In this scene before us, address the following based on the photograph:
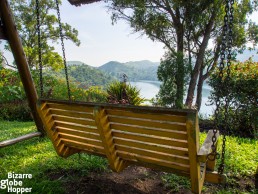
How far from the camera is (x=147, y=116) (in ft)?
6.82

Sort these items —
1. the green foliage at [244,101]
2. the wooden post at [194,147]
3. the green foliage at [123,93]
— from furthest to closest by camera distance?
the green foliage at [123,93], the green foliage at [244,101], the wooden post at [194,147]

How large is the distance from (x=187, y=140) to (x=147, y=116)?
39cm

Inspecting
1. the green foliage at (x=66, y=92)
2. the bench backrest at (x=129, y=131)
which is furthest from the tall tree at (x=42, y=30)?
the bench backrest at (x=129, y=131)

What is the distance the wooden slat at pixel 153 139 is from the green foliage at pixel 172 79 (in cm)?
802

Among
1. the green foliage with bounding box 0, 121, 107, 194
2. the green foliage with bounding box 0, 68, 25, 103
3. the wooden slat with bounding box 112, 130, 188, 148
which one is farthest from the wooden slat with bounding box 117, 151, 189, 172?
the green foliage with bounding box 0, 68, 25, 103

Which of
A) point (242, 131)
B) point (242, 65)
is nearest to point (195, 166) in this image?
point (242, 131)

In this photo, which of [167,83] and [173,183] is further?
[167,83]

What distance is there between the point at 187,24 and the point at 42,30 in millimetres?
13371

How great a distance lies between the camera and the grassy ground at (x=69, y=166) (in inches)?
112

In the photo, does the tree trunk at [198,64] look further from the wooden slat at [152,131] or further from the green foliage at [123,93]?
the wooden slat at [152,131]

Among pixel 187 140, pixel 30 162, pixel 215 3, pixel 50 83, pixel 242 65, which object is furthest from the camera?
pixel 50 83

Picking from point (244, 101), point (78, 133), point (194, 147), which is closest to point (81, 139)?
point (78, 133)

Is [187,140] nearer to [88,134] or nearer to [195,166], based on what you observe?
[195,166]

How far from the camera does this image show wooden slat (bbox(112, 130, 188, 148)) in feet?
6.79
